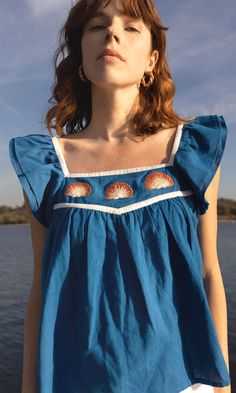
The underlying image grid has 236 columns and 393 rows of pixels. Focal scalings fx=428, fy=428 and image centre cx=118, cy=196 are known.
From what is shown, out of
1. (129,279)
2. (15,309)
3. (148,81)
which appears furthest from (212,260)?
(15,309)

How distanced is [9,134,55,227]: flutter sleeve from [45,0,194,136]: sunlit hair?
1.08 feet

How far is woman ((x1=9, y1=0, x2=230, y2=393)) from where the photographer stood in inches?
67.4

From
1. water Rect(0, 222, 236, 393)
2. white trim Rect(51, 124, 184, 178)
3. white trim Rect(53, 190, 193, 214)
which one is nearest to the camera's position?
white trim Rect(53, 190, 193, 214)

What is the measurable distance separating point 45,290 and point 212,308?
74 cm

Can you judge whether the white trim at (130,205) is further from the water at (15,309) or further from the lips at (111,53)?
the water at (15,309)

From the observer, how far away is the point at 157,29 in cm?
221

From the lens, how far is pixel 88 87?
2492 mm

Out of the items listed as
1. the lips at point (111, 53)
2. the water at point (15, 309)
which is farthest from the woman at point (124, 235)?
the water at point (15, 309)

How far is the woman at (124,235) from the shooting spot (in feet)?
5.62

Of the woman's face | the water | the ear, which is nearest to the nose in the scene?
the woman's face

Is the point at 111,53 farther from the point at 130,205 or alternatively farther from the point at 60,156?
the point at 130,205

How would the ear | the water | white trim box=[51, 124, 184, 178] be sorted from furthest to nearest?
the water
the ear
white trim box=[51, 124, 184, 178]

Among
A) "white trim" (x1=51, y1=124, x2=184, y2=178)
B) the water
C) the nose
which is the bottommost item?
the water

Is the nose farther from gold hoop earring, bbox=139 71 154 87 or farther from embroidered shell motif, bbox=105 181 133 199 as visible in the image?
embroidered shell motif, bbox=105 181 133 199
